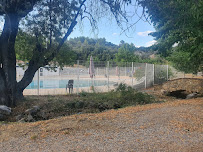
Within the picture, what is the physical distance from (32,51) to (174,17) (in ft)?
19.8

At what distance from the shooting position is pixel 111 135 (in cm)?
353

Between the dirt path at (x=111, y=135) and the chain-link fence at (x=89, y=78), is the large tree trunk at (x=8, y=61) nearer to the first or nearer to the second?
the dirt path at (x=111, y=135)

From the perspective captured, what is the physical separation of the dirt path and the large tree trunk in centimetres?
341

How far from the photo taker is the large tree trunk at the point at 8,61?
695 cm

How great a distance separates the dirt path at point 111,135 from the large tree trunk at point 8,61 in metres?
3.41

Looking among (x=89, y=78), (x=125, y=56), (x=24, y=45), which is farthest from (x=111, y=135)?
(x=125, y=56)

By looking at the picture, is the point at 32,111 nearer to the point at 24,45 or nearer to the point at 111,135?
the point at 111,135

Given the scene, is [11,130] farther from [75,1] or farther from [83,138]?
[75,1]

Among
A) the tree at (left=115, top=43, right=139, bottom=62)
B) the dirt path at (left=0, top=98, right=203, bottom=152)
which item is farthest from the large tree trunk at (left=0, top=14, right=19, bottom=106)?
the tree at (left=115, top=43, right=139, bottom=62)

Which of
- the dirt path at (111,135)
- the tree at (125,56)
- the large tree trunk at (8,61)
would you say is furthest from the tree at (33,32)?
the tree at (125,56)

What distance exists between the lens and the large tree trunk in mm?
6945

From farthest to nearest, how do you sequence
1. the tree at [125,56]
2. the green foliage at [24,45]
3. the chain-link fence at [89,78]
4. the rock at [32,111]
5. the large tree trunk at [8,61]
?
the tree at [125,56]
the chain-link fence at [89,78]
the green foliage at [24,45]
the large tree trunk at [8,61]
the rock at [32,111]

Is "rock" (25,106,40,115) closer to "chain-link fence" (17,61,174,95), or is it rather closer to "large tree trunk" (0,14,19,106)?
"large tree trunk" (0,14,19,106)

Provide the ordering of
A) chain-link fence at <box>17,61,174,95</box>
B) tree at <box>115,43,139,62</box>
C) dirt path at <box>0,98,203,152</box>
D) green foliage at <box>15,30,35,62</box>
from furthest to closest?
tree at <box>115,43,139,62</box>, chain-link fence at <box>17,61,174,95</box>, green foliage at <box>15,30,35,62</box>, dirt path at <box>0,98,203,152</box>
